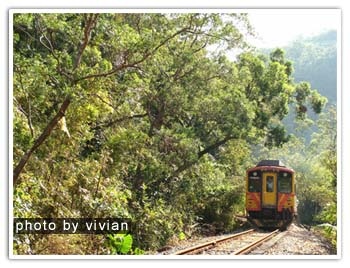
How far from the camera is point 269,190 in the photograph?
8289 millimetres

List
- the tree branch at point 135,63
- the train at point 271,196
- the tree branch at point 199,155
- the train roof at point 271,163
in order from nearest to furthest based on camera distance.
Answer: the tree branch at point 135,63 < the train roof at point 271,163 < the train at point 271,196 < the tree branch at point 199,155

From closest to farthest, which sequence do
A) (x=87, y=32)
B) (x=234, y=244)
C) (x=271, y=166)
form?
(x=87, y=32) < (x=234, y=244) < (x=271, y=166)

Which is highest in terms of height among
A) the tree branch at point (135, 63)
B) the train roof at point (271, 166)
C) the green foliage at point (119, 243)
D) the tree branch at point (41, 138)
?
the tree branch at point (135, 63)

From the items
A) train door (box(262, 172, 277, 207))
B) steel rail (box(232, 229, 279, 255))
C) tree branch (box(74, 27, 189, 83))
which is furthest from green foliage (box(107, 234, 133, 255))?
train door (box(262, 172, 277, 207))

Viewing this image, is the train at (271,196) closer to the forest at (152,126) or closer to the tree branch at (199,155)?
the forest at (152,126)

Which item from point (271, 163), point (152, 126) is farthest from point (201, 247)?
point (152, 126)

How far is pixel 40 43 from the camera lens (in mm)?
6469

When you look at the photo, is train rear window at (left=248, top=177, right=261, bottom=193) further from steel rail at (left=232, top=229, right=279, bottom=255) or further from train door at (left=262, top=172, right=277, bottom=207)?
steel rail at (left=232, top=229, right=279, bottom=255)

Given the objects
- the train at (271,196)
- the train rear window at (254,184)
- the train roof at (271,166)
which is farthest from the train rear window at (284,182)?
the train rear window at (254,184)

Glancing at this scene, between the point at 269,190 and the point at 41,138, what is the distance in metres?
3.33

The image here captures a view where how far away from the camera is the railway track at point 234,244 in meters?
6.18

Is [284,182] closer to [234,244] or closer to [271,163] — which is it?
[271,163]
